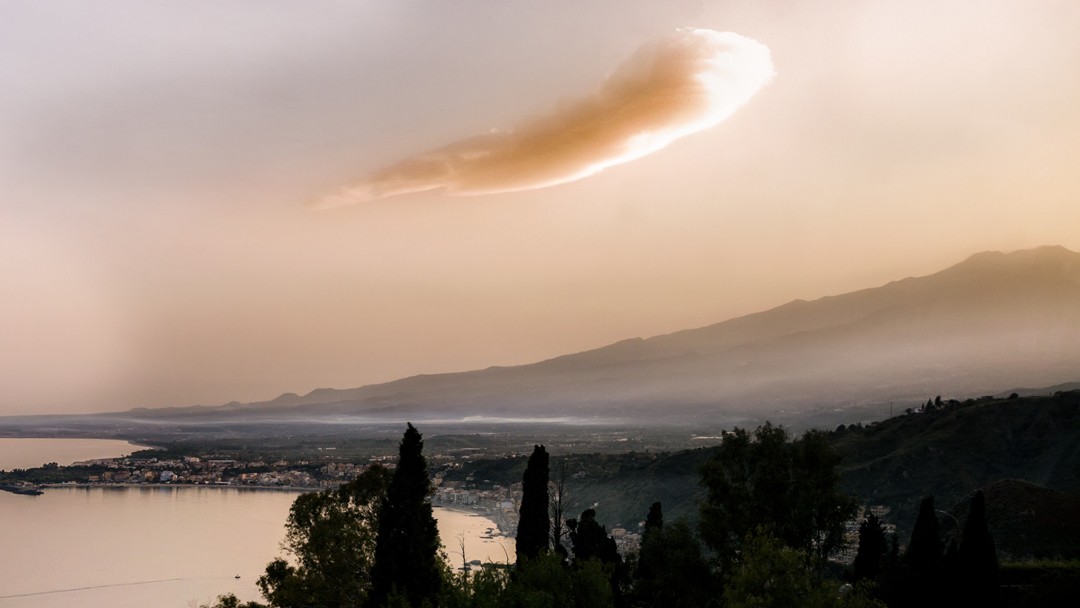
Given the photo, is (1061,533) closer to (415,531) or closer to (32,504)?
(415,531)

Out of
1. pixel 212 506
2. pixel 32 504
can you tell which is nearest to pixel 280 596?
pixel 212 506

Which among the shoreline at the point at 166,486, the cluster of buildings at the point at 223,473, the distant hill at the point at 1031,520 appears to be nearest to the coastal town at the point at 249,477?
the cluster of buildings at the point at 223,473

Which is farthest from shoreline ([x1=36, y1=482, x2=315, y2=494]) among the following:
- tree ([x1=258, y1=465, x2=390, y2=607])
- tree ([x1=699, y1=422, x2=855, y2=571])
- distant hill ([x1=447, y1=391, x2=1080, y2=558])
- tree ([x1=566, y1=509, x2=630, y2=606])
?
tree ([x1=699, y1=422, x2=855, y2=571])

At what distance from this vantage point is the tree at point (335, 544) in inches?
1005

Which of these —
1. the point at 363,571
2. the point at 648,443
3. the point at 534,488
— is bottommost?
the point at 648,443

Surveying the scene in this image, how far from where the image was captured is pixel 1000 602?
26062mm

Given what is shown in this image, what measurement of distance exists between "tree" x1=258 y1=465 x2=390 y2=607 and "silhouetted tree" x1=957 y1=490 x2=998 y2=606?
749 inches

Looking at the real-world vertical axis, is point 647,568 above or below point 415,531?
below

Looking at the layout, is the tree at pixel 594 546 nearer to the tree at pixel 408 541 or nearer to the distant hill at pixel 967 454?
the tree at pixel 408 541

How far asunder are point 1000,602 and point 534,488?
53.8ft

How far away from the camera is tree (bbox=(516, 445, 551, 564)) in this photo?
2942 cm

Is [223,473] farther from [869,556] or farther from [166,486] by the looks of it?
[869,556]

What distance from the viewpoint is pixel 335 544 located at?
2572 centimetres

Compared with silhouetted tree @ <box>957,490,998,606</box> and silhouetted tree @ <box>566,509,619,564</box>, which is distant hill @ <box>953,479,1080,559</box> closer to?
silhouetted tree @ <box>957,490,998,606</box>
